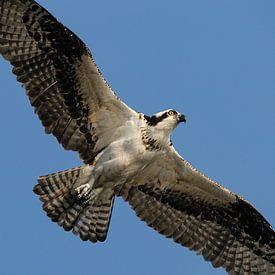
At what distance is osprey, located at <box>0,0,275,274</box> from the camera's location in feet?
62.9

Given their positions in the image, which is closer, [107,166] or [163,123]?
[163,123]

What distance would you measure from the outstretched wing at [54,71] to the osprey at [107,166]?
18mm

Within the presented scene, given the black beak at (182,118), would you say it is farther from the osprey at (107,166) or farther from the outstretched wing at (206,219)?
the outstretched wing at (206,219)

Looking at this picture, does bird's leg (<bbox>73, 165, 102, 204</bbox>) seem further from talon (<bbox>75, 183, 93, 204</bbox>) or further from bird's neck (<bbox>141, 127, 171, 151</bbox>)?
bird's neck (<bbox>141, 127, 171, 151</bbox>)

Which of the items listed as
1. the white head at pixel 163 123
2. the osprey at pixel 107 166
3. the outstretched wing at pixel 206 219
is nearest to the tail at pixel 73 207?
the osprey at pixel 107 166

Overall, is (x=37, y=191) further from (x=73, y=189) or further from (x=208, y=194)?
(x=208, y=194)

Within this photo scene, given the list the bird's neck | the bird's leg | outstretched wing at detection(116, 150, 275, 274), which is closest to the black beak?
the bird's neck

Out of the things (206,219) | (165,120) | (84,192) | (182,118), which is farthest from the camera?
(206,219)

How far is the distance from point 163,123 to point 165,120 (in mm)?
75

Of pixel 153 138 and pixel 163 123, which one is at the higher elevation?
pixel 163 123

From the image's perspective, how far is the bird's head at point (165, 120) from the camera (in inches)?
763

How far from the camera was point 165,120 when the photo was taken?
63.8 feet

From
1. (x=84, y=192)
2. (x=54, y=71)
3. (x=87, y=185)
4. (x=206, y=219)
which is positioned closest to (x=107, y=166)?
(x=87, y=185)

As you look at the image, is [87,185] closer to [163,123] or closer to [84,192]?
[84,192]
